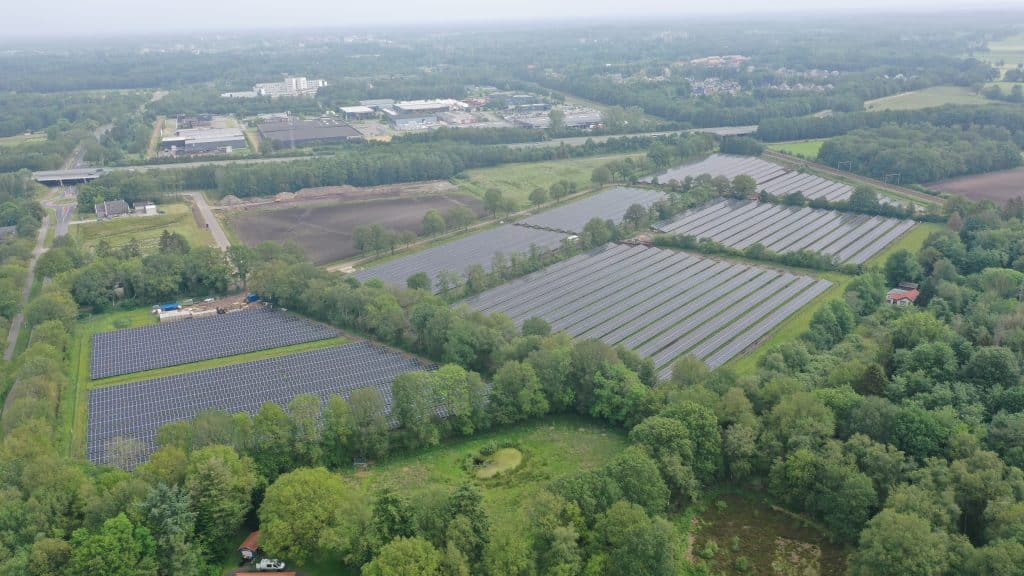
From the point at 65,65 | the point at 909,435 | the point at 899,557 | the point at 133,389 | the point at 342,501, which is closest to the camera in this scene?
the point at 899,557

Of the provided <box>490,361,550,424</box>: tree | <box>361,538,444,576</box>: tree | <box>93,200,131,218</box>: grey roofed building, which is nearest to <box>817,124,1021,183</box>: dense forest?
<box>490,361,550,424</box>: tree

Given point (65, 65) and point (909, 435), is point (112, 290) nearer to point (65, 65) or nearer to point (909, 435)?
point (909, 435)

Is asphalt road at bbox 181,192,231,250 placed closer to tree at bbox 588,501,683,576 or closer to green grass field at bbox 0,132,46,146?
green grass field at bbox 0,132,46,146

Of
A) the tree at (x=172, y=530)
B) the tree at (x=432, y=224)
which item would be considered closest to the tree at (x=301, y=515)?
the tree at (x=172, y=530)

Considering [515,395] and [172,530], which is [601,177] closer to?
[515,395]

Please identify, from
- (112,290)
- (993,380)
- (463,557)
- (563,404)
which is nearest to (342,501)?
(463,557)

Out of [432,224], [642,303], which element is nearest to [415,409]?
[642,303]
